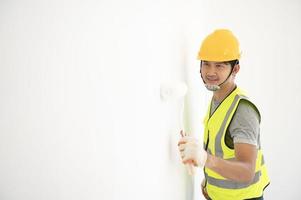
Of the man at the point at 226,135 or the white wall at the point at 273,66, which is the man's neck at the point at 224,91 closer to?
the man at the point at 226,135

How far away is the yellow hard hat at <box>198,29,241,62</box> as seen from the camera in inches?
38.8

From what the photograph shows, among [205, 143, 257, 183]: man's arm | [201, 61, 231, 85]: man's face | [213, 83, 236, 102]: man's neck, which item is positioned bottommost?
[205, 143, 257, 183]: man's arm

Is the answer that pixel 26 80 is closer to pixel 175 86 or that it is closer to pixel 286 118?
pixel 175 86

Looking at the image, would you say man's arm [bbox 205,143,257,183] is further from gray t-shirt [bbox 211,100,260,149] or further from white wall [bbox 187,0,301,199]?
white wall [bbox 187,0,301,199]

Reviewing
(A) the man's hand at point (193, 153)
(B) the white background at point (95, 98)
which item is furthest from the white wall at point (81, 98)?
(A) the man's hand at point (193, 153)

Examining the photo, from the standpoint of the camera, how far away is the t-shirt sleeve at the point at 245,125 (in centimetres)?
89

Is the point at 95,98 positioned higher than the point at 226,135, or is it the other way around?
the point at 95,98

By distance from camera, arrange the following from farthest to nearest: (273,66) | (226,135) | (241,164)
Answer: (273,66) → (226,135) → (241,164)

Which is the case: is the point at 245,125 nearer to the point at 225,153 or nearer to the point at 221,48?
the point at 225,153

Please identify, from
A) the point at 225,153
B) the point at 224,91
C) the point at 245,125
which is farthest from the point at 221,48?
the point at 225,153

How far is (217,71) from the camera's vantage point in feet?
3.37

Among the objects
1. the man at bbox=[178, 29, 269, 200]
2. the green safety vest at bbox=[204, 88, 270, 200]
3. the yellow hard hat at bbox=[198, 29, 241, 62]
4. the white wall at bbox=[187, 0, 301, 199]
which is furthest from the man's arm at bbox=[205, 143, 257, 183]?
the white wall at bbox=[187, 0, 301, 199]

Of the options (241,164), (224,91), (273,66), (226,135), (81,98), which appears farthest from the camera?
(273,66)

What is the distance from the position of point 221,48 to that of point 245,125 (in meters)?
0.32
